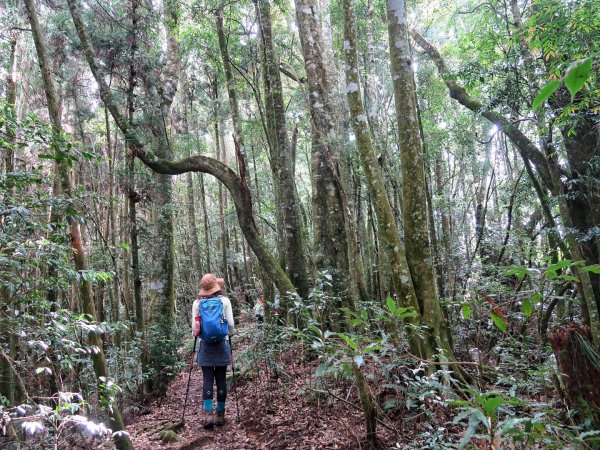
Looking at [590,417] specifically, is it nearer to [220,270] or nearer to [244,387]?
[244,387]

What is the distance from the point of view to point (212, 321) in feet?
18.8

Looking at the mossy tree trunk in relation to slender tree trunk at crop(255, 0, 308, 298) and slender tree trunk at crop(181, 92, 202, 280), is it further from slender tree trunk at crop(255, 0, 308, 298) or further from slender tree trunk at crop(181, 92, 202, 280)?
slender tree trunk at crop(181, 92, 202, 280)

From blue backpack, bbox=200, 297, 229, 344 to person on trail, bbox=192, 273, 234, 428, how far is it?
0.05 ft

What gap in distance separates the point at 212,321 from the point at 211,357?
0.51 metres

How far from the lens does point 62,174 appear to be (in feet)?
14.8

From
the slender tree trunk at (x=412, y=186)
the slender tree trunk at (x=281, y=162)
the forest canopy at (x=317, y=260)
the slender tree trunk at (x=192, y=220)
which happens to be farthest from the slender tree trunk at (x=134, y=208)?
the slender tree trunk at (x=192, y=220)

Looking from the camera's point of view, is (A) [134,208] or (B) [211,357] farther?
(A) [134,208]

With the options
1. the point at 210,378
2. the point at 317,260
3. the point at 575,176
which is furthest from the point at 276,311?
the point at 575,176

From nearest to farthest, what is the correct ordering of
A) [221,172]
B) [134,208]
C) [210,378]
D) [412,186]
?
[412,186]
[210,378]
[221,172]
[134,208]

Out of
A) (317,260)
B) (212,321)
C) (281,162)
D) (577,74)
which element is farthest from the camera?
(281,162)

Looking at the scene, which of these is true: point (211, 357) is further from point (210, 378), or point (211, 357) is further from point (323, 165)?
point (323, 165)

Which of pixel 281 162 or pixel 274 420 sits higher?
pixel 281 162

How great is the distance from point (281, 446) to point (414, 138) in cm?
401

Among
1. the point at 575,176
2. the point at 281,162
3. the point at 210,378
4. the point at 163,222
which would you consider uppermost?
the point at 281,162
